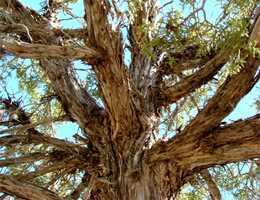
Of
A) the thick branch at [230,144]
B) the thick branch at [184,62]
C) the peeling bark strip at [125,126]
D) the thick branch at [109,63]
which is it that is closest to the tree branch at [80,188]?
the peeling bark strip at [125,126]

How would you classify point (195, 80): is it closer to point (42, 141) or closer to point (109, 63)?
point (109, 63)

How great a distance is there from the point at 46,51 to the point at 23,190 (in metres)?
1.07

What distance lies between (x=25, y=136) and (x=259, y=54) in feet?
6.95

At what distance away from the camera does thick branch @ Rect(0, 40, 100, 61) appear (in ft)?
7.79

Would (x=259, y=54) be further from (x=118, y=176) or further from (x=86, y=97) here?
Result: (x=86, y=97)

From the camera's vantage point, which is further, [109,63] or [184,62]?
[184,62]

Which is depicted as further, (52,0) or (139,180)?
(52,0)

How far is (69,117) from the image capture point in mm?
3344

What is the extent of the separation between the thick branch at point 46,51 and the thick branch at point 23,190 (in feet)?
3.26

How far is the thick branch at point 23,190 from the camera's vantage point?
2.66 metres

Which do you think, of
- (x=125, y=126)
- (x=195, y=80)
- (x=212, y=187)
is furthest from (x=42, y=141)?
(x=212, y=187)

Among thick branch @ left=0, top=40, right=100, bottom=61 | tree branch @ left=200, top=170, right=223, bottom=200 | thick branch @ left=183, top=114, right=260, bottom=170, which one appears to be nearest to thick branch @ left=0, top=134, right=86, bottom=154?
thick branch @ left=0, top=40, right=100, bottom=61

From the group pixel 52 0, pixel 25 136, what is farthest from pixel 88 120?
pixel 52 0

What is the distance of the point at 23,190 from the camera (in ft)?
8.79
